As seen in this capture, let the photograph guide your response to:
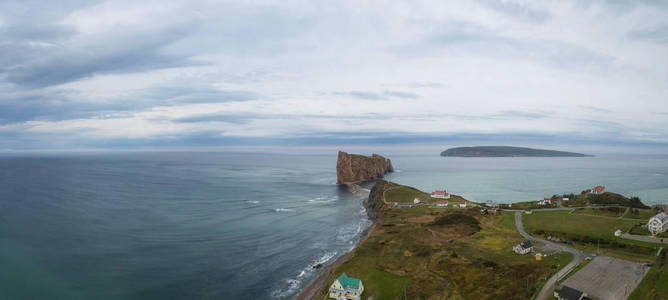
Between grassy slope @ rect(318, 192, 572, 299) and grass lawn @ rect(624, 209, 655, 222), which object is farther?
grass lawn @ rect(624, 209, 655, 222)

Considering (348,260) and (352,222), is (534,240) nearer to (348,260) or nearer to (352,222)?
(348,260)

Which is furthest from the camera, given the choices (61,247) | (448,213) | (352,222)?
(352,222)

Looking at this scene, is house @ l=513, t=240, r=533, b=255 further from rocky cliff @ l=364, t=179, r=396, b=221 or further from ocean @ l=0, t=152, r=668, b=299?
rocky cliff @ l=364, t=179, r=396, b=221

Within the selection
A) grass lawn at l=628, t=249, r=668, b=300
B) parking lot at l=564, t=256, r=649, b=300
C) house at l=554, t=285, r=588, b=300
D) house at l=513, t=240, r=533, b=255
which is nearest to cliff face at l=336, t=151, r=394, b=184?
house at l=513, t=240, r=533, b=255

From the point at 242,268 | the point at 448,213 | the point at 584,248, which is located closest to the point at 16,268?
the point at 242,268

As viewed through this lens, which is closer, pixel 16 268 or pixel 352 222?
pixel 16 268

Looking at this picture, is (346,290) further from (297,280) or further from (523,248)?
(523,248)

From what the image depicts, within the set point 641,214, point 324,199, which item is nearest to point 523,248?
point 641,214
